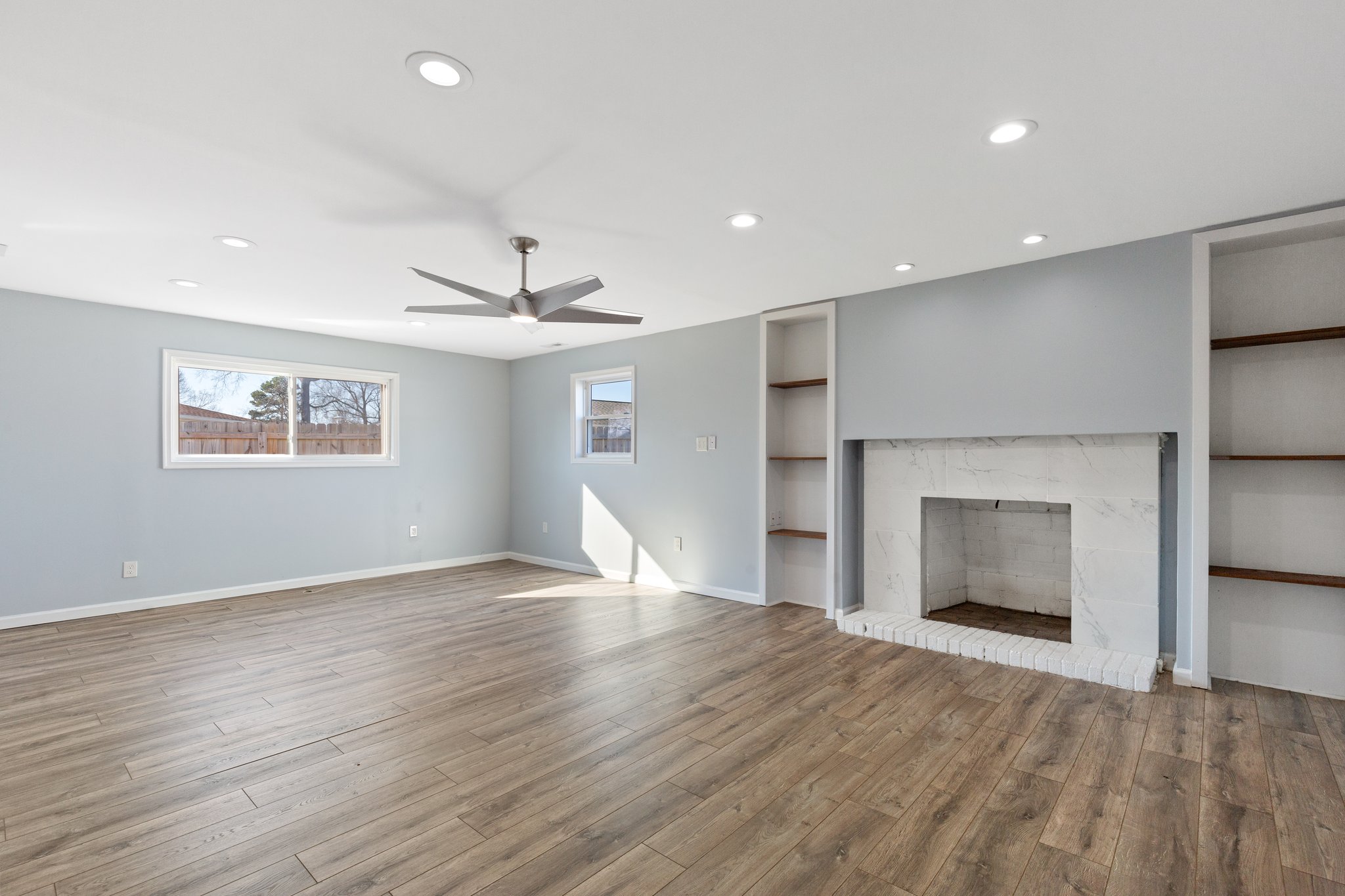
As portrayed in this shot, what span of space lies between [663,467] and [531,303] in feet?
9.31

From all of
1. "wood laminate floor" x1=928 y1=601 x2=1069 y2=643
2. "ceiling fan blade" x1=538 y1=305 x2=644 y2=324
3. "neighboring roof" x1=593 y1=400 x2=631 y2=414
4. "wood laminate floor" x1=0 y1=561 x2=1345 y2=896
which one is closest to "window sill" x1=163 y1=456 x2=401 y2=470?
"wood laminate floor" x1=0 y1=561 x2=1345 y2=896

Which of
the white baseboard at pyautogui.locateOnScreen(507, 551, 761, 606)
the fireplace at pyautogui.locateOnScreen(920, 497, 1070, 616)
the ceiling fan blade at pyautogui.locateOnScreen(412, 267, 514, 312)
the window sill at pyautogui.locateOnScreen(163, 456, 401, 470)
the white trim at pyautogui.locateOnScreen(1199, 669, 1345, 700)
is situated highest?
the ceiling fan blade at pyautogui.locateOnScreen(412, 267, 514, 312)

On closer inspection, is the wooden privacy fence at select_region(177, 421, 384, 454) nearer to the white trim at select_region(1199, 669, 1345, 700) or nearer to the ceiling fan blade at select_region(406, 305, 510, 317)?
the ceiling fan blade at select_region(406, 305, 510, 317)

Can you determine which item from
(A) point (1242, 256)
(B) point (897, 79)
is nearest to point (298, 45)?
(B) point (897, 79)

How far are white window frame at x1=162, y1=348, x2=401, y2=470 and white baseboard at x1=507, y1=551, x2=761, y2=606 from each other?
1.93 meters

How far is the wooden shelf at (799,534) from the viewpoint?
4.85 meters

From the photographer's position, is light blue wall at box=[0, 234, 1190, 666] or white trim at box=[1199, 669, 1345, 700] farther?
light blue wall at box=[0, 234, 1190, 666]

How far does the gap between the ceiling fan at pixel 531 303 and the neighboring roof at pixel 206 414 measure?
131 inches

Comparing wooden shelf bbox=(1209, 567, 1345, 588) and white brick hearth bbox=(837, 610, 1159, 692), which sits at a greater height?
wooden shelf bbox=(1209, 567, 1345, 588)

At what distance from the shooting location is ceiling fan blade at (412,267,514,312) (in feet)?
10.2

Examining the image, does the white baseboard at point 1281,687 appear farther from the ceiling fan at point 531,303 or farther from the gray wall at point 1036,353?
the ceiling fan at point 531,303

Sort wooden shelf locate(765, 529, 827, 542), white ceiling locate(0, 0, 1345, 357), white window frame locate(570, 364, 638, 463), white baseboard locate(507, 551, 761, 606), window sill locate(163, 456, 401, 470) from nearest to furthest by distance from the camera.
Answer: white ceiling locate(0, 0, 1345, 357)
wooden shelf locate(765, 529, 827, 542)
window sill locate(163, 456, 401, 470)
white baseboard locate(507, 551, 761, 606)
white window frame locate(570, 364, 638, 463)

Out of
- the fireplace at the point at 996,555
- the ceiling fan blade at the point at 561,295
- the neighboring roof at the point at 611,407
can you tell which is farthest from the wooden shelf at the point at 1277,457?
the neighboring roof at the point at 611,407

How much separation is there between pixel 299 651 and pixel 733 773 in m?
3.08
